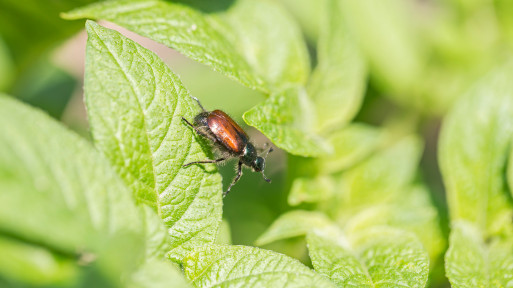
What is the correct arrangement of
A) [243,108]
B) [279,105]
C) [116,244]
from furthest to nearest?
[243,108] → [279,105] → [116,244]

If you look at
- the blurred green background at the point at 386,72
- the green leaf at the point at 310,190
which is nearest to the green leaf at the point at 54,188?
the green leaf at the point at 310,190

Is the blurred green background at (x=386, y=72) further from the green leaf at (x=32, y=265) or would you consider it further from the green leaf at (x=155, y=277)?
the green leaf at (x=32, y=265)

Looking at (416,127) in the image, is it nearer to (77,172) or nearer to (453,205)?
(453,205)

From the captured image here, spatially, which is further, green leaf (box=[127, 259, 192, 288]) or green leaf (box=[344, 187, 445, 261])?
green leaf (box=[344, 187, 445, 261])

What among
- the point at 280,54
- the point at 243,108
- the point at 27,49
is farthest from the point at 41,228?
the point at 243,108

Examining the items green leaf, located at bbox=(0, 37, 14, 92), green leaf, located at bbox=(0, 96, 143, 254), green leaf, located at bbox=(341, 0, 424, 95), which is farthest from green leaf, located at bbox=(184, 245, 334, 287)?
green leaf, located at bbox=(341, 0, 424, 95)

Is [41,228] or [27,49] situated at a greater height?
[27,49]

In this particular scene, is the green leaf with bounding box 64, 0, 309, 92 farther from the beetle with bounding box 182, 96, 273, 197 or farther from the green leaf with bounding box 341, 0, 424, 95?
the green leaf with bounding box 341, 0, 424, 95

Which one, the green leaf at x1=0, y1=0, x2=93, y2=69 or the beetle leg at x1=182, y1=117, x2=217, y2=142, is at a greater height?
the green leaf at x1=0, y1=0, x2=93, y2=69
